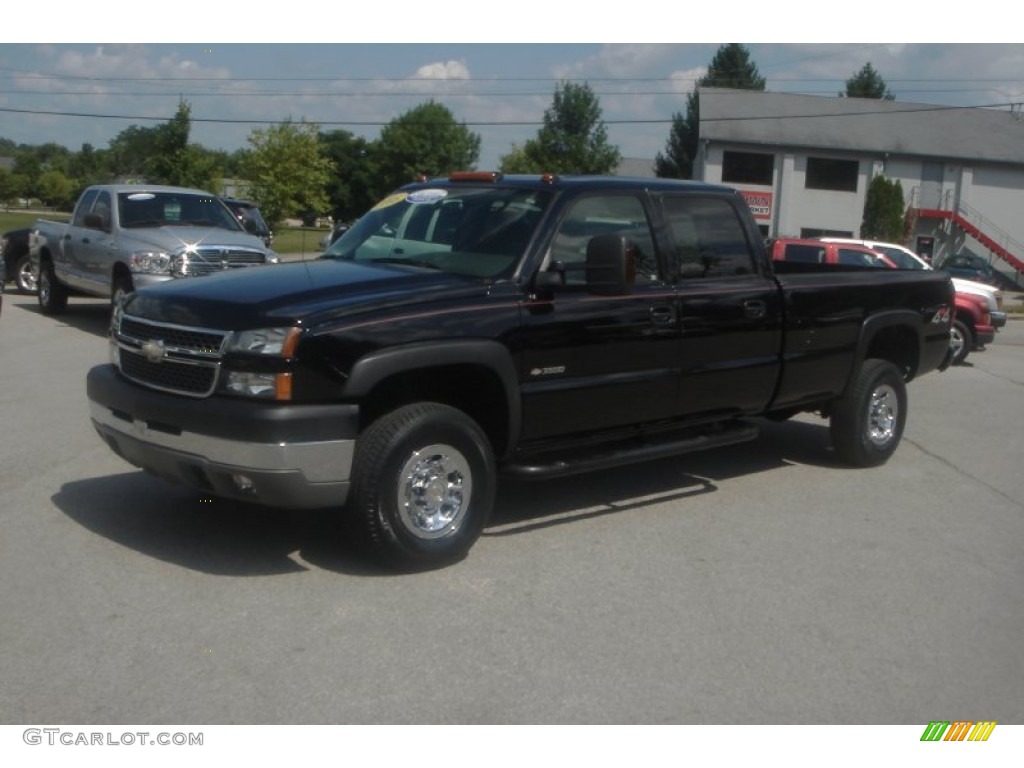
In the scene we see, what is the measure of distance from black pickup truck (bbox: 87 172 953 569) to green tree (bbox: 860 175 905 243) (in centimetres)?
4082

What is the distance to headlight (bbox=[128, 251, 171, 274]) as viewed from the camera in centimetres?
1440

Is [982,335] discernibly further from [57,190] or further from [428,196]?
[57,190]

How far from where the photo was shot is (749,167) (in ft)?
164

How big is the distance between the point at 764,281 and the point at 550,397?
2.17m

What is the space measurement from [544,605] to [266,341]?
6.01 feet

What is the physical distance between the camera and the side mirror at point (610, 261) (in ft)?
21.0

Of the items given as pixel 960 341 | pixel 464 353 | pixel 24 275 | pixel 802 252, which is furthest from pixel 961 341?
pixel 24 275

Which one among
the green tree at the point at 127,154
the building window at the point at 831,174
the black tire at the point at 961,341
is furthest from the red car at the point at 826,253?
the green tree at the point at 127,154

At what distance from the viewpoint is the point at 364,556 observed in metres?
6.02

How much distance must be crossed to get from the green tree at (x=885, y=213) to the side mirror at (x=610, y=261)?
42854mm

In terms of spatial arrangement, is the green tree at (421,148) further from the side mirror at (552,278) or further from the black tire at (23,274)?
the side mirror at (552,278)

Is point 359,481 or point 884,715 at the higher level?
point 359,481
